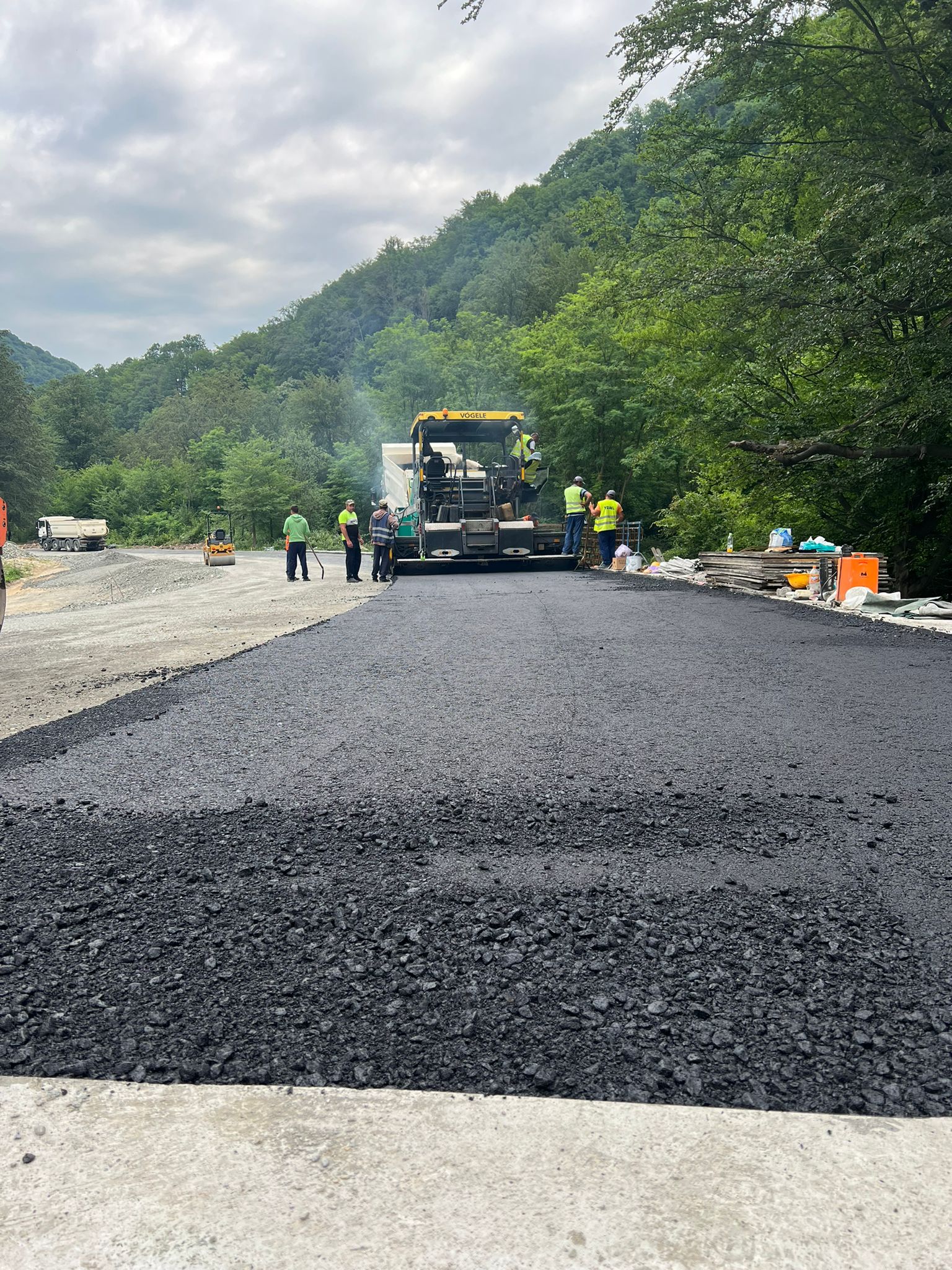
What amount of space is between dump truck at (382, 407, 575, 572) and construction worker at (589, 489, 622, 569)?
760mm

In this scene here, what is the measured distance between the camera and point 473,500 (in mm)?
20703

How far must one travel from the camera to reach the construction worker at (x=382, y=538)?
62.7 ft

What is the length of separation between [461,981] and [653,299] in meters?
14.1

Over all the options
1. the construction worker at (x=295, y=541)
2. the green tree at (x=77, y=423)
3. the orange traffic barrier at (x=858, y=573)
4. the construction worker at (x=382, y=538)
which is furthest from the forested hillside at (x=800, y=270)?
the green tree at (x=77, y=423)

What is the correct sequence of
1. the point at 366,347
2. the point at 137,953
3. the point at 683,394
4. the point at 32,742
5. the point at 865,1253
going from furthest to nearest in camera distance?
the point at 366,347, the point at 683,394, the point at 32,742, the point at 137,953, the point at 865,1253

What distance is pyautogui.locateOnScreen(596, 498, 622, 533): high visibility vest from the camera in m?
20.3

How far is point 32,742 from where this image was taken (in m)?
5.52

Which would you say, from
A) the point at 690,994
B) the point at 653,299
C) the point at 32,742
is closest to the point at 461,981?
the point at 690,994

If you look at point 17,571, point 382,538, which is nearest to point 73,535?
point 17,571

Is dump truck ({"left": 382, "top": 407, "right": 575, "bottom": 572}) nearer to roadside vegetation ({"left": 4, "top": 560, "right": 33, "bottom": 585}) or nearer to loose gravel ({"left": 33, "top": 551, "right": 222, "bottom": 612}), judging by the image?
loose gravel ({"left": 33, "top": 551, "right": 222, "bottom": 612})

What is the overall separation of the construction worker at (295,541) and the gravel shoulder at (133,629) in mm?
484

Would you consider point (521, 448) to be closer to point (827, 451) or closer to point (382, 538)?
point (382, 538)

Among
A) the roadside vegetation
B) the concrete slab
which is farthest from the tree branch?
the roadside vegetation

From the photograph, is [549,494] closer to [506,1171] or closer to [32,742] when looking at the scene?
[32,742]
